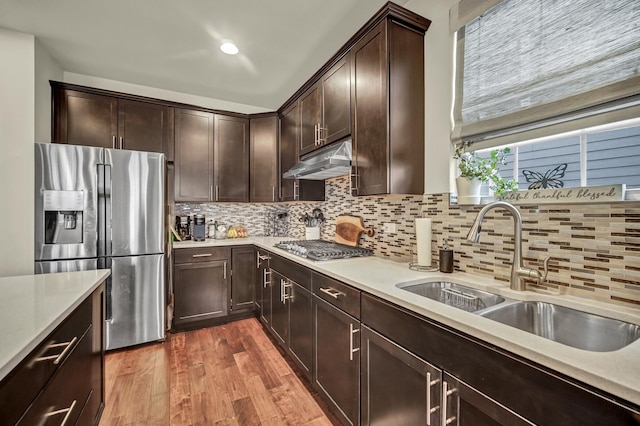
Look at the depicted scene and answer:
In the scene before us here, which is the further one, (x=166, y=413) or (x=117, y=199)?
(x=117, y=199)

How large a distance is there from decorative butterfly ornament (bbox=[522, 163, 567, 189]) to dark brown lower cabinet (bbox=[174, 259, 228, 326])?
2.88 metres

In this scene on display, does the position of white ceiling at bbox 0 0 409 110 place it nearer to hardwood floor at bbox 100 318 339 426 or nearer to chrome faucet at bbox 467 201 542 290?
chrome faucet at bbox 467 201 542 290

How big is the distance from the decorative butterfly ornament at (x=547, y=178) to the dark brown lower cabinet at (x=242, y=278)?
8.94 feet

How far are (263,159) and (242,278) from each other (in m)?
1.48

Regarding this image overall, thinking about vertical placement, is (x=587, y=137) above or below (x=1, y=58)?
below

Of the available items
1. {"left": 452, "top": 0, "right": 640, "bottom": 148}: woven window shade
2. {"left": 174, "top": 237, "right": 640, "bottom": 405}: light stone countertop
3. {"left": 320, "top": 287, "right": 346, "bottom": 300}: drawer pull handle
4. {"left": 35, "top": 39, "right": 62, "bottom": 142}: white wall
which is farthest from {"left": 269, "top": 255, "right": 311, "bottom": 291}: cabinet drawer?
{"left": 35, "top": 39, "right": 62, "bottom": 142}: white wall

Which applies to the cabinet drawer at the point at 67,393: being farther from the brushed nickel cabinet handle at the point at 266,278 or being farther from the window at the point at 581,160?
the window at the point at 581,160

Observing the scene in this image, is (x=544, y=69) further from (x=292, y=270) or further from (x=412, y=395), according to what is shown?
(x=292, y=270)

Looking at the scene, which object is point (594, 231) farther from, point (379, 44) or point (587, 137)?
point (379, 44)

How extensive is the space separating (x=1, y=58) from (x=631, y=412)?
13.0ft

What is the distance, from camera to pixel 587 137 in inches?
50.6

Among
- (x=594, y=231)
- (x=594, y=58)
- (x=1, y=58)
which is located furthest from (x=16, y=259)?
(x=594, y=58)

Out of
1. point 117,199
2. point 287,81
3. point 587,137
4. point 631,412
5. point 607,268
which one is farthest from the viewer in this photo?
point 287,81

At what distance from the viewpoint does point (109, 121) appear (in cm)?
299
